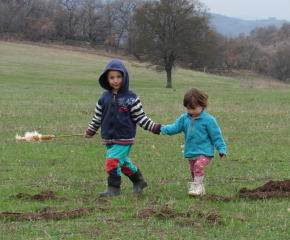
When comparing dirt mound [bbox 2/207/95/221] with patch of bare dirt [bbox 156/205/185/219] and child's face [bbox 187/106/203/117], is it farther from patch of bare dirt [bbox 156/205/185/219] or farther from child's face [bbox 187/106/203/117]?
child's face [bbox 187/106/203/117]

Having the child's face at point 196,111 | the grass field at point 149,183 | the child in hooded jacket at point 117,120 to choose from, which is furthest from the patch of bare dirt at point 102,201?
the child's face at point 196,111

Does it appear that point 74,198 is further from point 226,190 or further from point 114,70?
point 226,190

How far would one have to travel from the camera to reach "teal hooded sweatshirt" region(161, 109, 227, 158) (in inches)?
214

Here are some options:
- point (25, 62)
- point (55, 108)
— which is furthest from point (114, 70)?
point (25, 62)

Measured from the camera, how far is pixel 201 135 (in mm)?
5445

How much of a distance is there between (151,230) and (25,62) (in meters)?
56.3

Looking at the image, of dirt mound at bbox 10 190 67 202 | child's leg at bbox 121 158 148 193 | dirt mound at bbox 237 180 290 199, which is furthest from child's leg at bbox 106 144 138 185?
dirt mound at bbox 237 180 290 199

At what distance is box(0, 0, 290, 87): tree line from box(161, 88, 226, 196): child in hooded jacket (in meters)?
34.0

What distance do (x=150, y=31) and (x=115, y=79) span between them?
3532 cm

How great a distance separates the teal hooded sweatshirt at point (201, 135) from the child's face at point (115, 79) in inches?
35.9

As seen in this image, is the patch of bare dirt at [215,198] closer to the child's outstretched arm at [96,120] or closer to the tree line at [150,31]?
the child's outstretched arm at [96,120]

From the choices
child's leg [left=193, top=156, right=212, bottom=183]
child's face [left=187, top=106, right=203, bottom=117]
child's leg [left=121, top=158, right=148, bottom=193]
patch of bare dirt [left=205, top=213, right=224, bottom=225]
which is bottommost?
child's leg [left=121, top=158, right=148, bottom=193]

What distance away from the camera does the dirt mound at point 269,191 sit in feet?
16.6

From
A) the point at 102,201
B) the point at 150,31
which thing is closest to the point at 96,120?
the point at 102,201
